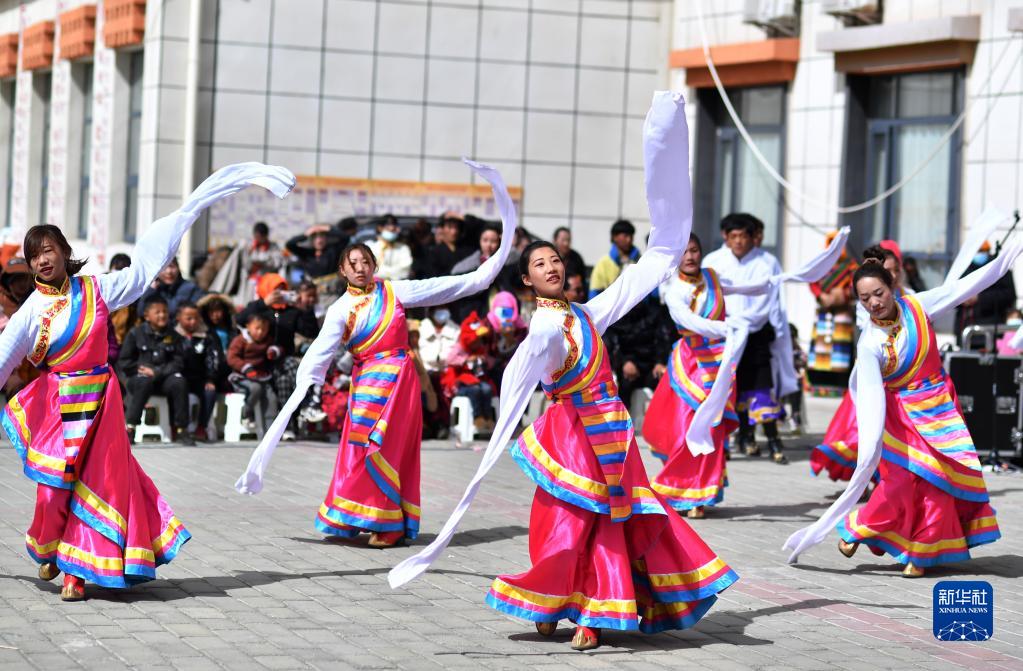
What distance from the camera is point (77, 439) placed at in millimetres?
7289

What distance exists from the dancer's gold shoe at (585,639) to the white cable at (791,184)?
11.4m

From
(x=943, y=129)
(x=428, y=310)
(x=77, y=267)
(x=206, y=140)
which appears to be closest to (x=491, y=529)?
(x=77, y=267)

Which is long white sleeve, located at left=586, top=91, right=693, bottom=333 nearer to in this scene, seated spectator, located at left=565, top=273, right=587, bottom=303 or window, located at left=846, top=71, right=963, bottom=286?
seated spectator, located at left=565, top=273, right=587, bottom=303

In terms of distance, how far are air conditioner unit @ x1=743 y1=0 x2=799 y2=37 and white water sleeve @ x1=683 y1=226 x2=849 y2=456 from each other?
661cm

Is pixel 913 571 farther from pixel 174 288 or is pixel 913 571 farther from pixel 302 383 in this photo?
pixel 174 288

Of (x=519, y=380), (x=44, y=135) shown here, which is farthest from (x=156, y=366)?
(x=44, y=135)

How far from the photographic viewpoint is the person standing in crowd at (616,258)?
49.7 feet

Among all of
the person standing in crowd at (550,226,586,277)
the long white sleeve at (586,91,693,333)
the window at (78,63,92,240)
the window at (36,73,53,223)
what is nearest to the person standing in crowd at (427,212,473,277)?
the person standing in crowd at (550,226,586,277)

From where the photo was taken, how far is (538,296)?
6.77m

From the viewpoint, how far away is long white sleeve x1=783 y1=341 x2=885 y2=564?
7801 millimetres

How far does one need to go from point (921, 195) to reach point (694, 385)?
323 inches

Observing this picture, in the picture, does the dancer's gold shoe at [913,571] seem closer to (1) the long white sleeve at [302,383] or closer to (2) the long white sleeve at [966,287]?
(2) the long white sleeve at [966,287]

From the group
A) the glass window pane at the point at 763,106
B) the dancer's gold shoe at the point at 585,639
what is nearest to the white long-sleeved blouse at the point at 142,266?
the dancer's gold shoe at the point at 585,639

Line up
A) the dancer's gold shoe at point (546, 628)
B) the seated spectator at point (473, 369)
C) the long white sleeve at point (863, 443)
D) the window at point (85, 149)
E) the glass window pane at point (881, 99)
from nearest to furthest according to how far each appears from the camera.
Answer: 1. the dancer's gold shoe at point (546, 628)
2. the long white sleeve at point (863, 443)
3. the seated spectator at point (473, 369)
4. the glass window pane at point (881, 99)
5. the window at point (85, 149)
